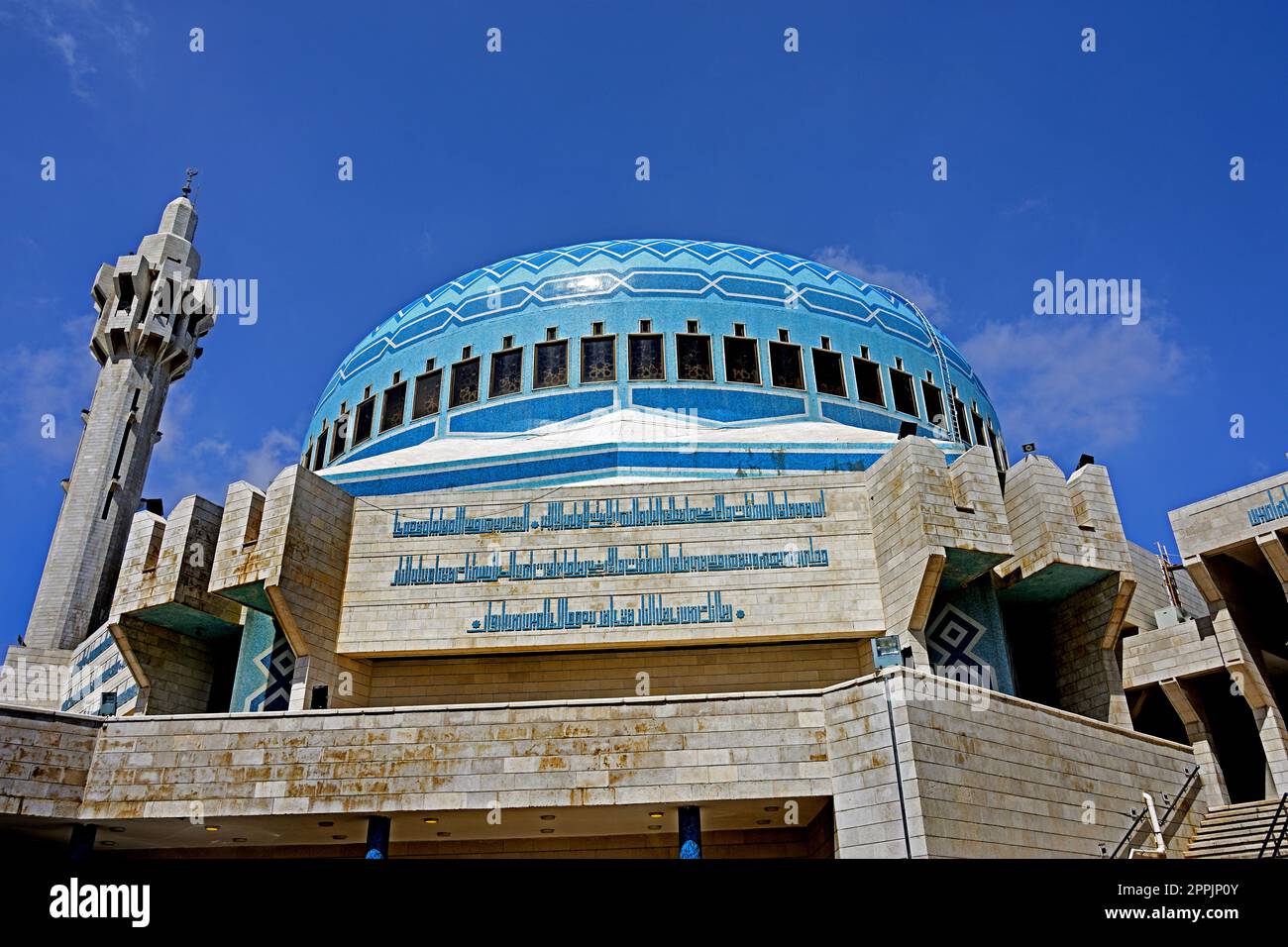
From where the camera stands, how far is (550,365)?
28.6 meters

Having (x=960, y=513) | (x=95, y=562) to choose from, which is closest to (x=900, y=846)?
(x=960, y=513)

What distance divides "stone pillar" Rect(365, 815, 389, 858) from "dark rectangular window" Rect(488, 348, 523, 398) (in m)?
15.5

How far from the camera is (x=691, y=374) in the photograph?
28.0 metres

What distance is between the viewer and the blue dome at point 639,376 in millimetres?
24141

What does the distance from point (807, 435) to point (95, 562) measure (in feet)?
59.2

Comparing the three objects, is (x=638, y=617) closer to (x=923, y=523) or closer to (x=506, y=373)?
(x=923, y=523)

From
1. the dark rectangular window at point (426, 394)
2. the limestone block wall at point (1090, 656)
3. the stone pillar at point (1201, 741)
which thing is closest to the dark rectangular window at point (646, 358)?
the dark rectangular window at point (426, 394)

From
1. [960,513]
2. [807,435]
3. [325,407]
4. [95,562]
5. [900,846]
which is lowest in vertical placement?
[900,846]

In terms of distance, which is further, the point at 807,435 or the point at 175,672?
the point at 807,435

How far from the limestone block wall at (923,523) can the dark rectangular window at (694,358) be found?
9390 mm

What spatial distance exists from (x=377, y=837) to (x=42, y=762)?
481cm

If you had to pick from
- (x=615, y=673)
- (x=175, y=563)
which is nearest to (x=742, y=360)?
(x=615, y=673)
